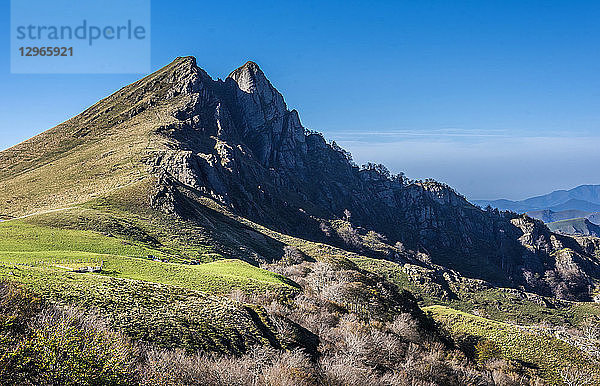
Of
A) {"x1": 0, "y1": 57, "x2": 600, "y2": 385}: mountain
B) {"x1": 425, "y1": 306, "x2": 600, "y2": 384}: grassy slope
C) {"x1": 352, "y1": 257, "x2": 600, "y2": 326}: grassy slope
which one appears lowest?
{"x1": 352, "y1": 257, "x2": 600, "y2": 326}: grassy slope

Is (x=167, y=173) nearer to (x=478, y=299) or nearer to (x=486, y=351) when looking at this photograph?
(x=486, y=351)

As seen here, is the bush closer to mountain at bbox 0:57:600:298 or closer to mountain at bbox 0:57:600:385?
mountain at bbox 0:57:600:385

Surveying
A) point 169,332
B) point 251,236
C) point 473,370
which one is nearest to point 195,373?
point 169,332

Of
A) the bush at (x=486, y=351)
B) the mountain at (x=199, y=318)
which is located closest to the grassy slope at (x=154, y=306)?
the mountain at (x=199, y=318)

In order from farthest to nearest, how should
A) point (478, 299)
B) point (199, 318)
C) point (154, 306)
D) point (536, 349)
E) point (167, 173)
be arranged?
1. point (478, 299)
2. point (167, 173)
3. point (536, 349)
4. point (199, 318)
5. point (154, 306)

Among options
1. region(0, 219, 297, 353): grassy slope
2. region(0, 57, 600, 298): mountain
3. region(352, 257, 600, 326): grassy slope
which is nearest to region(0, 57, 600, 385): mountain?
region(0, 219, 297, 353): grassy slope

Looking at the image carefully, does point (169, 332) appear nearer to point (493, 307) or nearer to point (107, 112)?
point (493, 307)

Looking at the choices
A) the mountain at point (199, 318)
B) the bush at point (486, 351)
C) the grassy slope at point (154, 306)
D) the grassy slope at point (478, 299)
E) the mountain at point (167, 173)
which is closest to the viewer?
the mountain at point (199, 318)

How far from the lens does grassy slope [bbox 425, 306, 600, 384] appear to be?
2692 centimetres

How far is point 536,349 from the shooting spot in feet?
97.2

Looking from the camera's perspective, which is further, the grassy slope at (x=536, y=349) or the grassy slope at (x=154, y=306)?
the grassy slope at (x=536, y=349)

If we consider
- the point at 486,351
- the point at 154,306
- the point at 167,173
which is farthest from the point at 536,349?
the point at 167,173

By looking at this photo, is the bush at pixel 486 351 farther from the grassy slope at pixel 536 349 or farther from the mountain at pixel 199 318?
the grassy slope at pixel 536 349

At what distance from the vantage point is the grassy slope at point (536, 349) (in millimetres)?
26922
